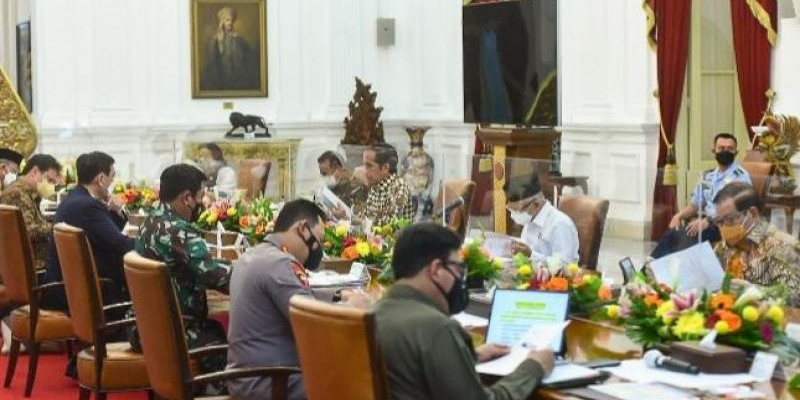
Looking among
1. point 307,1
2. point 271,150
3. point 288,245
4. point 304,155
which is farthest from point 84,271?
point 307,1

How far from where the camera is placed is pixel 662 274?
4746mm

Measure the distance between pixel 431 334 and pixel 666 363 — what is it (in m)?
0.82

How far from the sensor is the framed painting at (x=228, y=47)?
1672 centimetres

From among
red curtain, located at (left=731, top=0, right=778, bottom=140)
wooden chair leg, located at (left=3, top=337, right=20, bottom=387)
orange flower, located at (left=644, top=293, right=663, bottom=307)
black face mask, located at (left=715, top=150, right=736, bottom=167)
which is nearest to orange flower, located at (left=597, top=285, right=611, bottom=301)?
orange flower, located at (left=644, top=293, right=663, bottom=307)

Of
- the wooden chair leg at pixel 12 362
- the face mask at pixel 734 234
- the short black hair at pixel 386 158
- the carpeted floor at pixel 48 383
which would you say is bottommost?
the carpeted floor at pixel 48 383

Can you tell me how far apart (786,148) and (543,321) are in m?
7.38

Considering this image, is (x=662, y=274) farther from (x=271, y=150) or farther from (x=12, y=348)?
(x=271, y=150)

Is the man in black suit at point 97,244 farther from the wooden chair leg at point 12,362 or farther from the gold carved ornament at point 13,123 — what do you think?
the gold carved ornament at point 13,123

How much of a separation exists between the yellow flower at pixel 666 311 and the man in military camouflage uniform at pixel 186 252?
212 cm

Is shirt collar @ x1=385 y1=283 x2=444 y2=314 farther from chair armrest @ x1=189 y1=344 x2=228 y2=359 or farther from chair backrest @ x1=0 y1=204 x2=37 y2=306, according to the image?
chair backrest @ x1=0 y1=204 x2=37 y2=306

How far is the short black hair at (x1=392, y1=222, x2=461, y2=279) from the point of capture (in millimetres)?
3824

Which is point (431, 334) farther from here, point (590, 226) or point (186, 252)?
point (590, 226)

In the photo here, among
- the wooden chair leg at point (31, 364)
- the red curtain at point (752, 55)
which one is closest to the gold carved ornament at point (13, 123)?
the wooden chair leg at point (31, 364)

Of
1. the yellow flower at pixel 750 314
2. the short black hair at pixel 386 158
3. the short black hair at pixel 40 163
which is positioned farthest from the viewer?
the short black hair at pixel 40 163
